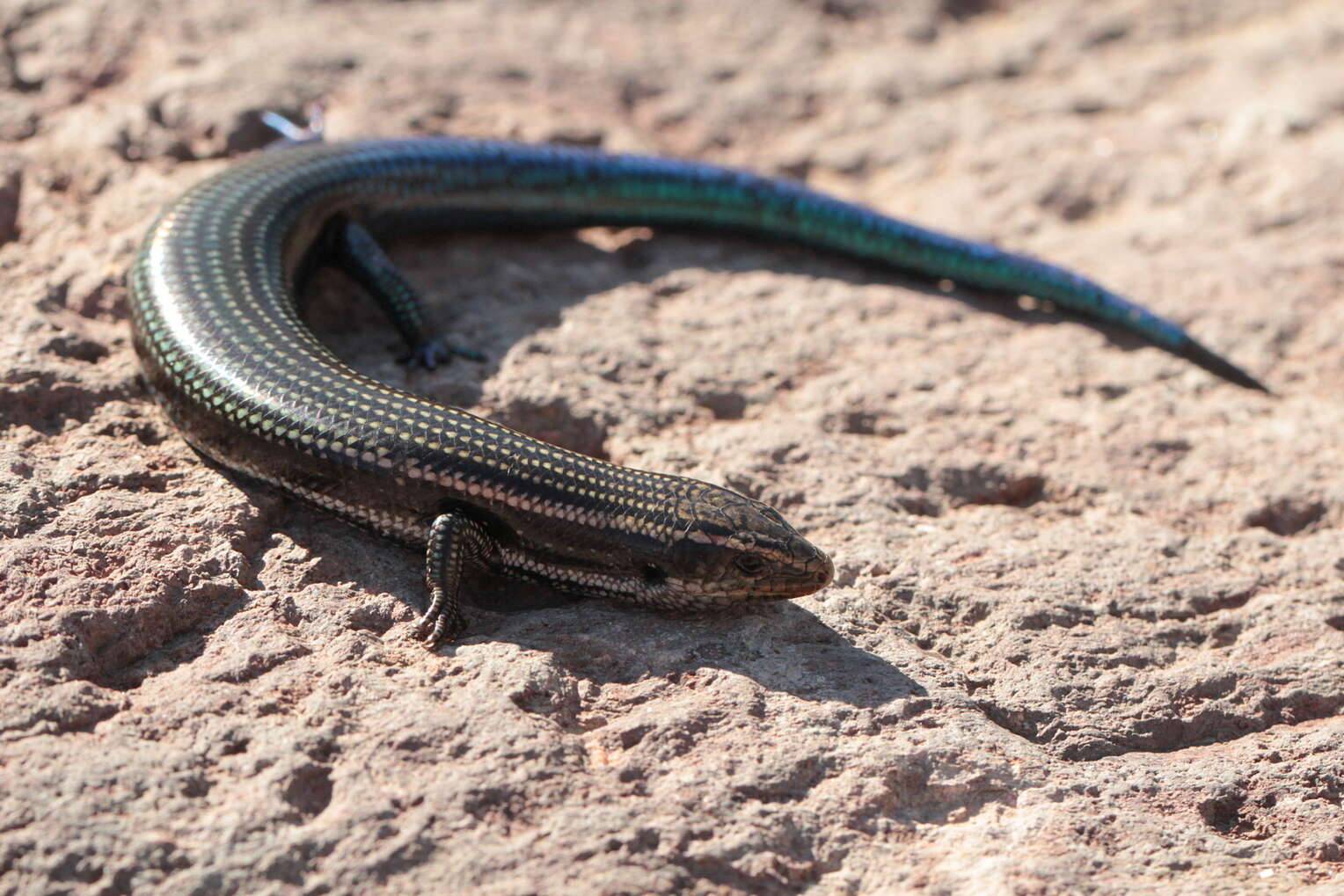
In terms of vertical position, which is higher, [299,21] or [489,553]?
[299,21]

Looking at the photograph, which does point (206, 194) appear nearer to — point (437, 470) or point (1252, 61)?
point (437, 470)

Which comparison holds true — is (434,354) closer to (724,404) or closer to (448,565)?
(724,404)

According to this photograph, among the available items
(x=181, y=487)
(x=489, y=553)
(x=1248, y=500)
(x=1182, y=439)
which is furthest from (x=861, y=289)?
(x=181, y=487)

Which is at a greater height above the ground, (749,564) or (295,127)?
(295,127)

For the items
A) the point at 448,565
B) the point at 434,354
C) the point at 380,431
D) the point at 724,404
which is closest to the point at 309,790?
the point at 448,565

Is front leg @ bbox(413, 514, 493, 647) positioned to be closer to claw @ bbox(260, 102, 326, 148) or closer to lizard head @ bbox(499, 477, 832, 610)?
lizard head @ bbox(499, 477, 832, 610)

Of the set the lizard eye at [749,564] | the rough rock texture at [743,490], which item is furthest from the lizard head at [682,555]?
the rough rock texture at [743,490]

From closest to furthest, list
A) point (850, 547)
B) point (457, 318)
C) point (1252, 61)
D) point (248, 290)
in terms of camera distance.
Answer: point (850, 547), point (248, 290), point (457, 318), point (1252, 61)
